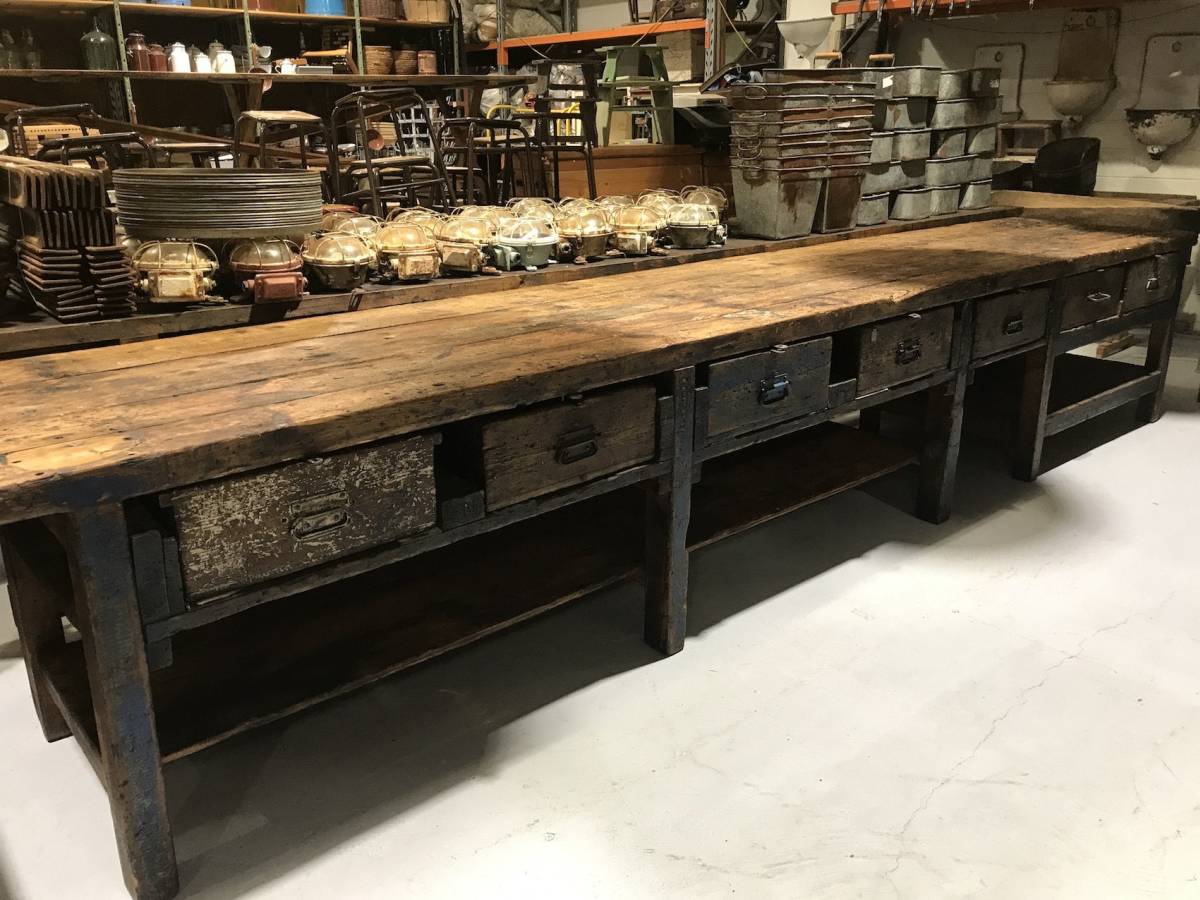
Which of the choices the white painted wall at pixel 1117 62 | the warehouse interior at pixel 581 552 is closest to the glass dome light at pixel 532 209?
the warehouse interior at pixel 581 552

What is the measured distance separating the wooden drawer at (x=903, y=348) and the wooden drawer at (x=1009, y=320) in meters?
0.15

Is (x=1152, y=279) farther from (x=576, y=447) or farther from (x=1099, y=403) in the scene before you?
(x=576, y=447)

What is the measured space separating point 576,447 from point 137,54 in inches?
263

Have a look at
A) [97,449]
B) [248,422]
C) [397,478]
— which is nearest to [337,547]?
[397,478]

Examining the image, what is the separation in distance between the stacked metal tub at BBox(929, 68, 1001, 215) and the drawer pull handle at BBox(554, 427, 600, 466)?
2.72 meters

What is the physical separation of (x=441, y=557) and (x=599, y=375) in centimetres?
74

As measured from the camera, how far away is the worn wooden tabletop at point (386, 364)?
4.82 ft

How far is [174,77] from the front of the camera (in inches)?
255

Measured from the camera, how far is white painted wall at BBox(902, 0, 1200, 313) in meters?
5.67

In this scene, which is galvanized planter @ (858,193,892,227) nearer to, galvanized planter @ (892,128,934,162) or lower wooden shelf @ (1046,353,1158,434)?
galvanized planter @ (892,128,934,162)

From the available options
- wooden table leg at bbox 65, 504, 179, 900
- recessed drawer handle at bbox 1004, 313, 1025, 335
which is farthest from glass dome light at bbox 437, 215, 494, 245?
recessed drawer handle at bbox 1004, 313, 1025, 335

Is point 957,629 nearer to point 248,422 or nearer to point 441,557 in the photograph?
point 441,557

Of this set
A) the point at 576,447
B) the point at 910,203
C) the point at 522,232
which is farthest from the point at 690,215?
the point at 576,447

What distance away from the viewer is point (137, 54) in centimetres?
707
